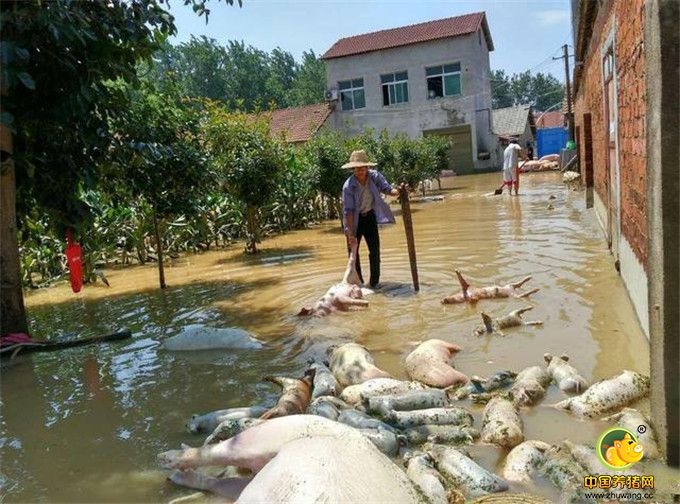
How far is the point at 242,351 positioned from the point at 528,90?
358 ft

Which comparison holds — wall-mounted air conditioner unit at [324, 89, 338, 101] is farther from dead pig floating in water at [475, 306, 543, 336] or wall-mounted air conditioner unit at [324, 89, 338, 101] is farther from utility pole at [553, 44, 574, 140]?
dead pig floating in water at [475, 306, 543, 336]

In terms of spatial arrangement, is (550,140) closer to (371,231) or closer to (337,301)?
(371,231)

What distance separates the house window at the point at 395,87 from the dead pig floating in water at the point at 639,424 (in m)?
33.5

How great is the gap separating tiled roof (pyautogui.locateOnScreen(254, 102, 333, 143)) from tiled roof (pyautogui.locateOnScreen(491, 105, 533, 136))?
13.2 metres

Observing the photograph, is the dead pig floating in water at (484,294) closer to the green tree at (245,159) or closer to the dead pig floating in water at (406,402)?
the dead pig floating in water at (406,402)

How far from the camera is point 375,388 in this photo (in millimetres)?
4676

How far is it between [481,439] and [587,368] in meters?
1.51

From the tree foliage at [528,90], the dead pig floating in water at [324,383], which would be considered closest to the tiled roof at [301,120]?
the dead pig floating in water at [324,383]

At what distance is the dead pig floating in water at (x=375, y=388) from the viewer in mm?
4605

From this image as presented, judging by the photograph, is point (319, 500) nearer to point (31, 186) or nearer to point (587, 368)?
point (587, 368)

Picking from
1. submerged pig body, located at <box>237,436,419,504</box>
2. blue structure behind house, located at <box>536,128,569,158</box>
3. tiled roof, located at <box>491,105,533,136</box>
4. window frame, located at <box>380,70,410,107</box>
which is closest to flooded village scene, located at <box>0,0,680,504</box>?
submerged pig body, located at <box>237,436,419,504</box>

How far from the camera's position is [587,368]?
4.91m

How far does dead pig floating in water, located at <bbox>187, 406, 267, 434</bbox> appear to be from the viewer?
4297 millimetres

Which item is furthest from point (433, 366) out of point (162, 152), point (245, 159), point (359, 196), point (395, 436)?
point (245, 159)
